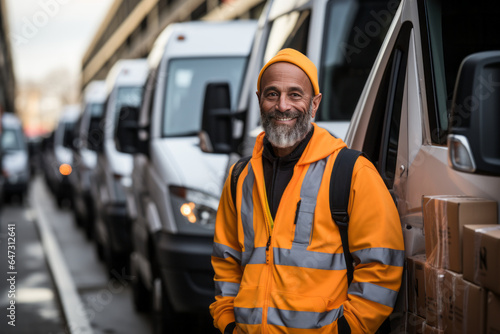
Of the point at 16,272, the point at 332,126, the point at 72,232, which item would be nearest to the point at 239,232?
the point at 332,126

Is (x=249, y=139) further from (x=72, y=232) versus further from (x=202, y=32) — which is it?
(x=72, y=232)

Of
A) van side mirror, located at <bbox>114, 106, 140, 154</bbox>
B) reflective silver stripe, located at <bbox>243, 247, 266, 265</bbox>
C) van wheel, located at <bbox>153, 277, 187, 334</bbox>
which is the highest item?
van side mirror, located at <bbox>114, 106, 140, 154</bbox>

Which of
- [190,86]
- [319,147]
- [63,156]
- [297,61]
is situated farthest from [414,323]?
[63,156]

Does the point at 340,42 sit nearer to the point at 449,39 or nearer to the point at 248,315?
the point at 449,39

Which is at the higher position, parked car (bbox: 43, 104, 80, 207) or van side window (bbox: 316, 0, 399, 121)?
van side window (bbox: 316, 0, 399, 121)

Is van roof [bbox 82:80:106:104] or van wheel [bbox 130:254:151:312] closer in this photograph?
van wheel [bbox 130:254:151:312]

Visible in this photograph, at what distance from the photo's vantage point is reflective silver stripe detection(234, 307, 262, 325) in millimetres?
2693

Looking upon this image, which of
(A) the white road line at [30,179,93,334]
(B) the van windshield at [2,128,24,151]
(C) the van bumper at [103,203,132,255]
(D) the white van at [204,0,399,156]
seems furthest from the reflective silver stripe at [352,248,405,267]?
(B) the van windshield at [2,128,24,151]

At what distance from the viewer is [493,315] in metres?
2.17

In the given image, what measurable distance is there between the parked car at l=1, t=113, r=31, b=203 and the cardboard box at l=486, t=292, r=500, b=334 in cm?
1812

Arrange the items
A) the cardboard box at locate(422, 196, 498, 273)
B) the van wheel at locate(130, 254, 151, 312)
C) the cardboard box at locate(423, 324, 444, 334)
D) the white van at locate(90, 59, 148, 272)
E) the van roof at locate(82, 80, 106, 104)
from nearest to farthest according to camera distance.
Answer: the cardboard box at locate(422, 196, 498, 273), the cardboard box at locate(423, 324, 444, 334), the van wheel at locate(130, 254, 151, 312), the white van at locate(90, 59, 148, 272), the van roof at locate(82, 80, 106, 104)

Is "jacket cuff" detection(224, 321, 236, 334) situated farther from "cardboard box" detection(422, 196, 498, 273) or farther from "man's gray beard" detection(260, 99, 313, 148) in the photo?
"cardboard box" detection(422, 196, 498, 273)

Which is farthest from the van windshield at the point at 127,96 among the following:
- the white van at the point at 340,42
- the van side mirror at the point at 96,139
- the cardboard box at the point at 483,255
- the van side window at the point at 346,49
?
the cardboard box at the point at 483,255

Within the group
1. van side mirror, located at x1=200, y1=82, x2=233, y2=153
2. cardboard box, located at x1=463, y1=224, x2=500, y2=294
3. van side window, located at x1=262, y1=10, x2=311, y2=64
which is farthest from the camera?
van side mirror, located at x1=200, y1=82, x2=233, y2=153
